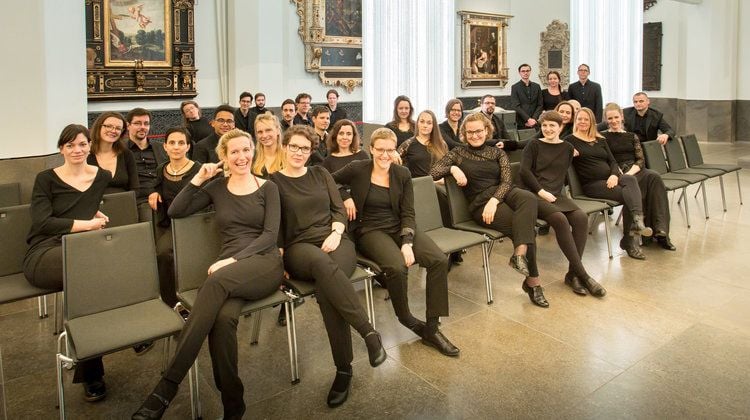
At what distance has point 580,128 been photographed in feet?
20.5

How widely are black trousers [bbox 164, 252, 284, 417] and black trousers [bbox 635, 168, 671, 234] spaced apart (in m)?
4.59

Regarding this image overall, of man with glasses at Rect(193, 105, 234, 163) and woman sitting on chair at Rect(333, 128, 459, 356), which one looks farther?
man with glasses at Rect(193, 105, 234, 163)

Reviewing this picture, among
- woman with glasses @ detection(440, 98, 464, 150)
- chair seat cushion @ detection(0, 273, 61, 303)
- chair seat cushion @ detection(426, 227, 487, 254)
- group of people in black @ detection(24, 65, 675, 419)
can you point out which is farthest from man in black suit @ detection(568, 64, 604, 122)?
chair seat cushion @ detection(0, 273, 61, 303)

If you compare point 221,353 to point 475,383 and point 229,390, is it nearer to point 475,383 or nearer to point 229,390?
point 229,390

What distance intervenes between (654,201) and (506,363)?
11.4 ft

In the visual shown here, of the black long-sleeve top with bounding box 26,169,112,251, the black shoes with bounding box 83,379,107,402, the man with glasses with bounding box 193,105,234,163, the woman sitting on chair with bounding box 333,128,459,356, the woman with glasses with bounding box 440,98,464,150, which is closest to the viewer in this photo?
the black shoes with bounding box 83,379,107,402

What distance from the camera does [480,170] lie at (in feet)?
16.8

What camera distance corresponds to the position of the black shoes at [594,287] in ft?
16.0

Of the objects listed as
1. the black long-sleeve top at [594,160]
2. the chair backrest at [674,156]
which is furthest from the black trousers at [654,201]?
the chair backrest at [674,156]

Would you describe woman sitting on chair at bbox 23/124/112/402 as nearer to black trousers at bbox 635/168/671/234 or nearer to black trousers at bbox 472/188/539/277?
black trousers at bbox 472/188/539/277

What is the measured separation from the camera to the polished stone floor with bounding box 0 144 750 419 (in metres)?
3.20

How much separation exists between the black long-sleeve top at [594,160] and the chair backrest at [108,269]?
14.8ft

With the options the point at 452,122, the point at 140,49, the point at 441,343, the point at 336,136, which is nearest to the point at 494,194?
the point at 336,136

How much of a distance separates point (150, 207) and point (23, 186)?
1759mm
